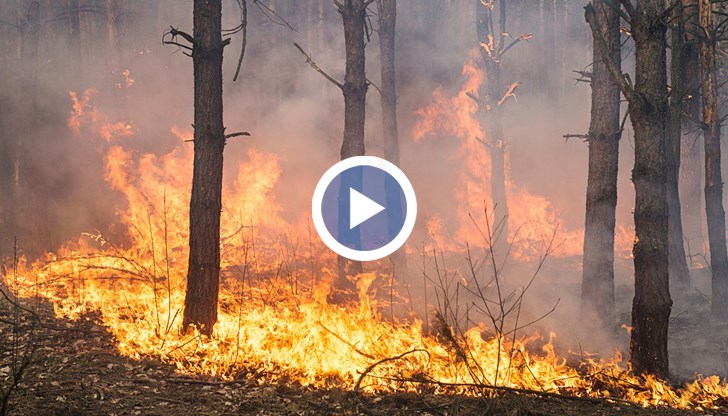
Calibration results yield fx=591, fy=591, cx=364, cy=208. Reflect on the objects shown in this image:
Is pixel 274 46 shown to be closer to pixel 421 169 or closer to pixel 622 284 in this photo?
pixel 421 169

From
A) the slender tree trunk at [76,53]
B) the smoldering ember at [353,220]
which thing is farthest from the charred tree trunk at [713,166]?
the slender tree trunk at [76,53]

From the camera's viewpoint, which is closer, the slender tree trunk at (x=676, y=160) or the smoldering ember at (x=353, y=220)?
the smoldering ember at (x=353, y=220)

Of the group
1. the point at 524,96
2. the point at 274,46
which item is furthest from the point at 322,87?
the point at 524,96

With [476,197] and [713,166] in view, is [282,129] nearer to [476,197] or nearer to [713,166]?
[476,197]

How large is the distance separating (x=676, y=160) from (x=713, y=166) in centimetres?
86

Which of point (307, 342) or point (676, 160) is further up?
point (676, 160)

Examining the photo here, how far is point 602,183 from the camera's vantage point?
30.6ft

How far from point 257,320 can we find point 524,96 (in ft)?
88.5

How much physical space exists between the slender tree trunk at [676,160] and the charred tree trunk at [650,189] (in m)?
2.96

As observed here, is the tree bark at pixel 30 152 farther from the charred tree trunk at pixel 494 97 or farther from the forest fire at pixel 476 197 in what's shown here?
the charred tree trunk at pixel 494 97

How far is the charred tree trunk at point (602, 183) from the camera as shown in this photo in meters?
9.21

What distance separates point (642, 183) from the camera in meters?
6.38

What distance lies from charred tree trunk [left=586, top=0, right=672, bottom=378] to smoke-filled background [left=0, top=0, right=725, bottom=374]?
103 inches

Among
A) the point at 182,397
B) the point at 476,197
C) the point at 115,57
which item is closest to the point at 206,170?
the point at 182,397
